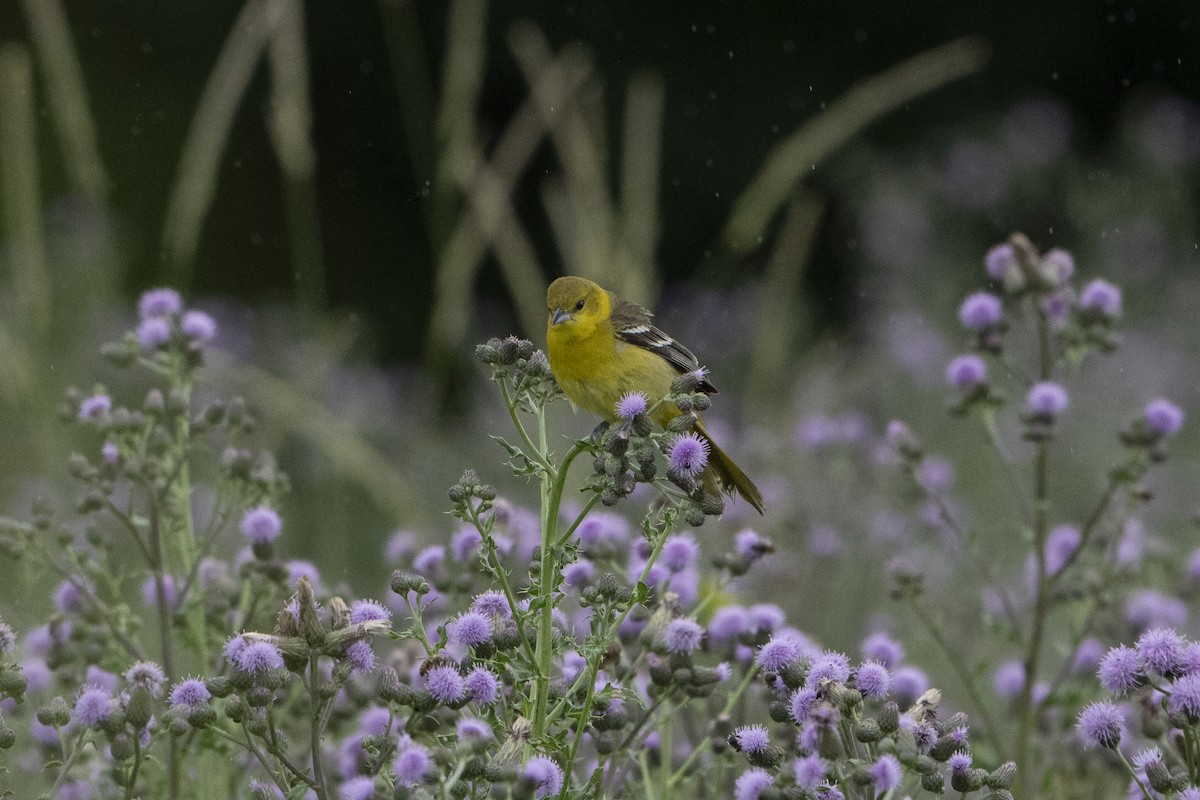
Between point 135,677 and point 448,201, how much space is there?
146 inches

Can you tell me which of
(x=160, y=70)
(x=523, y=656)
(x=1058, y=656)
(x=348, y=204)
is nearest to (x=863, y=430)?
(x=1058, y=656)

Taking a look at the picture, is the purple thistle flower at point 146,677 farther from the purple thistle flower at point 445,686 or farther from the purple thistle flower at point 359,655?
the purple thistle flower at point 445,686

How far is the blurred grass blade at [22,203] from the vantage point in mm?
4484

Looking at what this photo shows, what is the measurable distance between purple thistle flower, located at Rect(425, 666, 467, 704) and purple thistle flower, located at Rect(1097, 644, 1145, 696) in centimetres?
92

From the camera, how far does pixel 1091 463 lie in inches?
255

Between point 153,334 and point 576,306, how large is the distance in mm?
880

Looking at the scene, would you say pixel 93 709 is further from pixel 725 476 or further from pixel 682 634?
pixel 725 476

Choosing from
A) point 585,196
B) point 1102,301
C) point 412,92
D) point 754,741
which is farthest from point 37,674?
point 412,92

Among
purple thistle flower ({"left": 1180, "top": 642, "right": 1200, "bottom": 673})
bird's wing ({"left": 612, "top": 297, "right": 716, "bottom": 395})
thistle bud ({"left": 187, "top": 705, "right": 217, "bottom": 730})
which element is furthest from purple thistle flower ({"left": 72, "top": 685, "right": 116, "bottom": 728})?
purple thistle flower ({"left": 1180, "top": 642, "right": 1200, "bottom": 673})

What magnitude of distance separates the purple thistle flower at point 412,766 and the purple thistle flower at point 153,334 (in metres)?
1.37

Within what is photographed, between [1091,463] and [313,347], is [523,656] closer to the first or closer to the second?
[313,347]

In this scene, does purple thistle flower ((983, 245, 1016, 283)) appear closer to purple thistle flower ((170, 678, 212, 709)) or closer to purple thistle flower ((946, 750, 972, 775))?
purple thistle flower ((946, 750, 972, 775))

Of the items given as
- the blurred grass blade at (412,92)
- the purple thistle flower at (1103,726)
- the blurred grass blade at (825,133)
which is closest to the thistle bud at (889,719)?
the purple thistle flower at (1103,726)

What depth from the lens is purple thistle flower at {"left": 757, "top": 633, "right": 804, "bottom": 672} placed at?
2.06 meters
